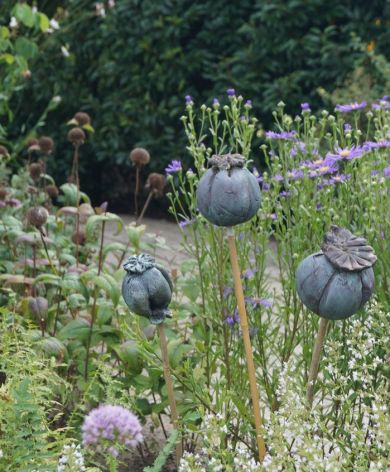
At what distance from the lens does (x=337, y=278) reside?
6.63 ft

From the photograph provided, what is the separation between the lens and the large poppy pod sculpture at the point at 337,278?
79.2 inches

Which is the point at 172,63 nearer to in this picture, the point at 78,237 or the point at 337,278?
the point at 78,237

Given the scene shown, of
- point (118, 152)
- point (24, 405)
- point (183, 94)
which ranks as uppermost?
point (24, 405)

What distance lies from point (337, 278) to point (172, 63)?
18.5 feet

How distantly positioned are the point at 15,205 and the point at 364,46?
3.22m

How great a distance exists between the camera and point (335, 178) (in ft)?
9.16

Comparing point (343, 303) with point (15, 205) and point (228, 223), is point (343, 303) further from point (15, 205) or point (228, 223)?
point (15, 205)

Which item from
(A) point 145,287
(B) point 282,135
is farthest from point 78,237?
(A) point 145,287

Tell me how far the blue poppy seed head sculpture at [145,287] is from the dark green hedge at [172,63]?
462 centimetres

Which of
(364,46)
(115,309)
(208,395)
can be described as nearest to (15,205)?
(115,309)

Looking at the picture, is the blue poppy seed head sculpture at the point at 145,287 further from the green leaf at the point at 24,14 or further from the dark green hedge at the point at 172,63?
the dark green hedge at the point at 172,63

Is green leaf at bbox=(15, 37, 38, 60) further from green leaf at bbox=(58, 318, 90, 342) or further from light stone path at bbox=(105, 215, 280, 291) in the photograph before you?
green leaf at bbox=(58, 318, 90, 342)

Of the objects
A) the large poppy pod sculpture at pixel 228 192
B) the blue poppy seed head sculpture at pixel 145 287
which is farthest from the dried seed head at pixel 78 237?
the large poppy pod sculpture at pixel 228 192

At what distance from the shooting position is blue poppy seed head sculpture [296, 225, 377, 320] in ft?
6.60
